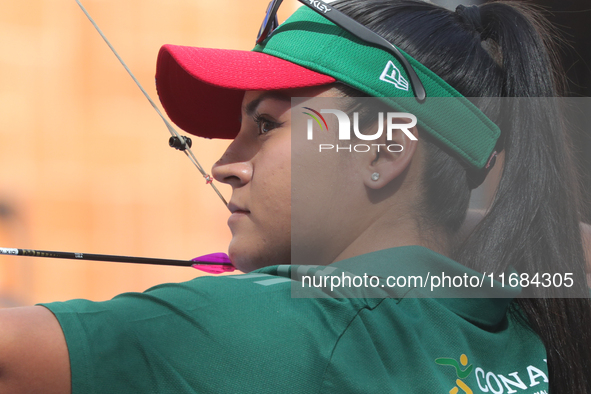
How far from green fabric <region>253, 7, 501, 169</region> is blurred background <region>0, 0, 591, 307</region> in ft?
6.06

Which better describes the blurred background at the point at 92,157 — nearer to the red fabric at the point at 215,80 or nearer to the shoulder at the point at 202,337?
the red fabric at the point at 215,80

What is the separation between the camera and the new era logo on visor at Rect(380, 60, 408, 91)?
2.58 ft

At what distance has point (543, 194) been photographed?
84cm

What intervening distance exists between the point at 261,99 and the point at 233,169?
12cm

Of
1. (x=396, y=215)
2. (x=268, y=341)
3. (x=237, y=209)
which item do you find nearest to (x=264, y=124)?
(x=237, y=209)

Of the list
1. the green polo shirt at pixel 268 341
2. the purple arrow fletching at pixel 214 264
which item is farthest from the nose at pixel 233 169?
the purple arrow fletching at pixel 214 264

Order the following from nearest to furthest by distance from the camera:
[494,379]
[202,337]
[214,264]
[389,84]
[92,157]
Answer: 1. [202,337]
2. [494,379]
3. [389,84]
4. [214,264]
5. [92,157]

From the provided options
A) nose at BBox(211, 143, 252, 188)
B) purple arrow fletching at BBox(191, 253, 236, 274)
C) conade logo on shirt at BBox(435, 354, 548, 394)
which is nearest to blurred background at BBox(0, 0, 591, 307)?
purple arrow fletching at BBox(191, 253, 236, 274)

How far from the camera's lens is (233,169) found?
0.85 m

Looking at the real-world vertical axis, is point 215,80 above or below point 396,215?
above

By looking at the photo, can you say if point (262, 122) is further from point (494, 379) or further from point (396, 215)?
point (494, 379)

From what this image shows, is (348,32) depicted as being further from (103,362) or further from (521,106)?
(103,362)

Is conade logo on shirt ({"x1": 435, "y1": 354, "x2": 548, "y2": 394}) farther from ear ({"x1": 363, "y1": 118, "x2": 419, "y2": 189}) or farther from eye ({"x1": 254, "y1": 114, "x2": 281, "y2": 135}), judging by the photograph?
eye ({"x1": 254, "y1": 114, "x2": 281, "y2": 135})

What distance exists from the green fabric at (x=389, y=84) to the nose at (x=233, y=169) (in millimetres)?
172
